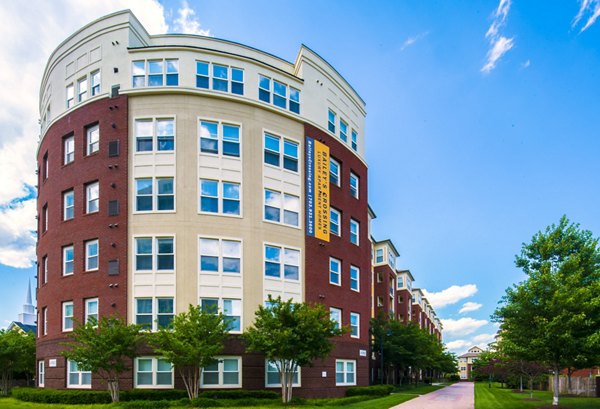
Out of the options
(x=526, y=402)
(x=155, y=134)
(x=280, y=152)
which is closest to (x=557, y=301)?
(x=526, y=402)

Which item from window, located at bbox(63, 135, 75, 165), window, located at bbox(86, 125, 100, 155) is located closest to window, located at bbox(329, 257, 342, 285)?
window, located at bbox(86, 125, 100, 155)

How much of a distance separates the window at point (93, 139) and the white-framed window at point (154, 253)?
20.2 ft

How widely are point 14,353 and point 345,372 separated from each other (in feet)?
73.6

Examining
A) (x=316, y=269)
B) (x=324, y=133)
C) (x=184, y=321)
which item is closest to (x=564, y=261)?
(x=316, y=269)

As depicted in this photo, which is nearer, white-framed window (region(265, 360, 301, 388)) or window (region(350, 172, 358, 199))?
white-framed window (region(265, 360, 301, 388))

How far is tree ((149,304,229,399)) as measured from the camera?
2162cm

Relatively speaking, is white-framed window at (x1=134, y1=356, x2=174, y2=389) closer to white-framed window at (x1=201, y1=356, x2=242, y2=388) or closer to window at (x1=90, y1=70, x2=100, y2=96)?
white-framed window at (x1=201, y1=356, x2=242, y2=388)

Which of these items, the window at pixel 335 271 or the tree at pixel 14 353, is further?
the tree at pixel 14 353

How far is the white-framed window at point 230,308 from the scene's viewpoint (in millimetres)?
26328

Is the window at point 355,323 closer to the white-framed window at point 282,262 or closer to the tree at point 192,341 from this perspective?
the white-framed window at point 282,262

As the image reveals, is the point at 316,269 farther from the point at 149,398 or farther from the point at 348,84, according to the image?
the point at 348,84

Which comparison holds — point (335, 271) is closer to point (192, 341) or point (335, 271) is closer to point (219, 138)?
point (219, 138)

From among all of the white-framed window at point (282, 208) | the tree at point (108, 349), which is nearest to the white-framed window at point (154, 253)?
the tree at point (108, 349)

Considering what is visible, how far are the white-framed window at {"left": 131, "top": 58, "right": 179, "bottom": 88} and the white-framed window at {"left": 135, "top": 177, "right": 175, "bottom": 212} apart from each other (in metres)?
5.42
